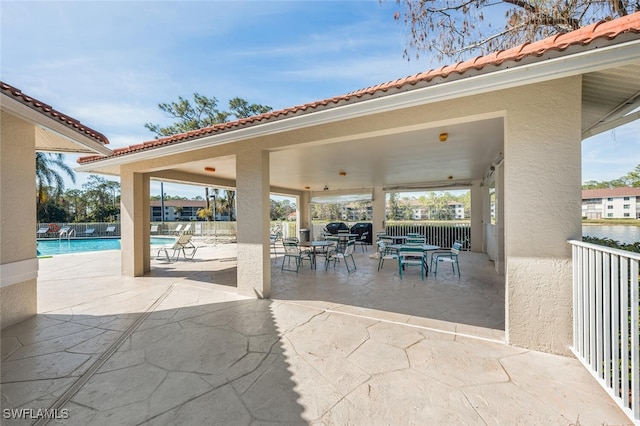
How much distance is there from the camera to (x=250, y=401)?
8.20 ft

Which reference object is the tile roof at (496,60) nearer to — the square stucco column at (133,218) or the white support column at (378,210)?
the square stucco column at (133,218)

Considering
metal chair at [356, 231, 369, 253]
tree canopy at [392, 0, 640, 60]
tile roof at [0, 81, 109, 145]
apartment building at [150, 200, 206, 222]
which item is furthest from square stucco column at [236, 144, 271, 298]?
apartment building at [150, 200, 206, 222]

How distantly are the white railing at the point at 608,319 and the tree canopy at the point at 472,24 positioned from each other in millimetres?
5528

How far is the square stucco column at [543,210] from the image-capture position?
3109mm

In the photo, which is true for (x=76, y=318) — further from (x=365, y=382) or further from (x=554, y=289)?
(x=554, y=289)

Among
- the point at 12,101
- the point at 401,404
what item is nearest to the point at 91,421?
the point at 401,404

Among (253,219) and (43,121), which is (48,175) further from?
(253,219)

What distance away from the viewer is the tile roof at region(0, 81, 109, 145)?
3625 millimetres

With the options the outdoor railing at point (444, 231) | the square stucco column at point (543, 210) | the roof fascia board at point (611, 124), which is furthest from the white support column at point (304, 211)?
the square stucco column at point (543, 210)

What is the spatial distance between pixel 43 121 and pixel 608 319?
777cm

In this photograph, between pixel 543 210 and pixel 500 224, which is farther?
pixel 500 224

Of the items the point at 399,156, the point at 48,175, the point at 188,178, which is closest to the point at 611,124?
the point at 399,156

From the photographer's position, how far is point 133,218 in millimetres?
7891

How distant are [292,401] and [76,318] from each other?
189 inches
